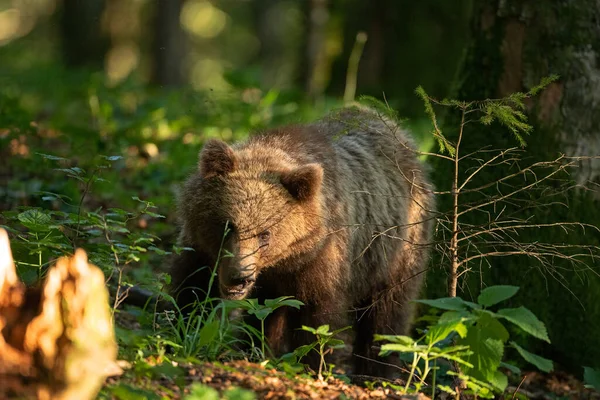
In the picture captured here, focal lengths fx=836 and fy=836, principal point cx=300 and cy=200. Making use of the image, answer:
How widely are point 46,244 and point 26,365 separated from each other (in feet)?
5.32

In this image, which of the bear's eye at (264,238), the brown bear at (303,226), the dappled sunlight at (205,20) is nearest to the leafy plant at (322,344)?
the brown bear at (303,226)

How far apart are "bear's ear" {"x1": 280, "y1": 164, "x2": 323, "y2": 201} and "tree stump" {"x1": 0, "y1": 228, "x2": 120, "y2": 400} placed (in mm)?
2635

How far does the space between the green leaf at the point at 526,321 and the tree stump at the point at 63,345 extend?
6.98 ft

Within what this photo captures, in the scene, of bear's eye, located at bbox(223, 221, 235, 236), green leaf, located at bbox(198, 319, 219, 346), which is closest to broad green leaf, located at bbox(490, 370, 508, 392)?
green leaf, located at bbox(198, 319, 219, 346)

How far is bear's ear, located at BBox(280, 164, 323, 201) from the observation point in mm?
5855

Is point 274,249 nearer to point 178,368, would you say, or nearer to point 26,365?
point 178,368

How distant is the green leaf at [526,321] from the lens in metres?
4.35

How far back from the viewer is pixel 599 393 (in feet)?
22.8

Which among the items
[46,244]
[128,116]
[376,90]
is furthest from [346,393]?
[376,90]

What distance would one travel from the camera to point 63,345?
3314 mm

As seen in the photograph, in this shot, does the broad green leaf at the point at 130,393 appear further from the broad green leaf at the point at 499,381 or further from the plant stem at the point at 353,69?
the plant stem at the point at 353,69

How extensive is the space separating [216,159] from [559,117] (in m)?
3.22

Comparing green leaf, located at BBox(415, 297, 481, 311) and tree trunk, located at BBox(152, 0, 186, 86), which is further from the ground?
tree trunk, located at BBox(152, 0, 186, 86)

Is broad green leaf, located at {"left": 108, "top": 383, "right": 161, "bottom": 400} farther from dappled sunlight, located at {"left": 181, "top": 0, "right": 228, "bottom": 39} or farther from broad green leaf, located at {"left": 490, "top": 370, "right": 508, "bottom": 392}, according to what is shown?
dappled sunlight, located at {"left": 181, "top": 0, "right": 228, "bottom": 39}
